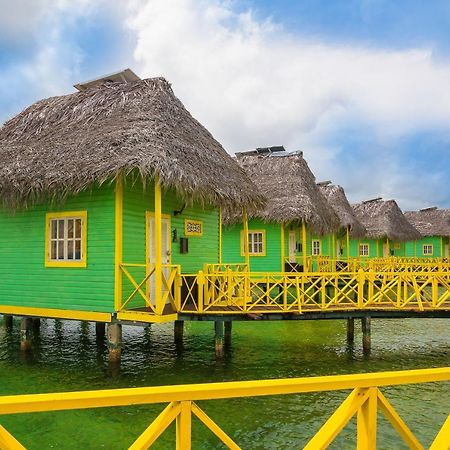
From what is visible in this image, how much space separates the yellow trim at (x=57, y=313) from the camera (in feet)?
32.8

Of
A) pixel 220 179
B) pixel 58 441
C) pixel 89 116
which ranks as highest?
pixel 89 116

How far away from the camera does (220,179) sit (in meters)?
11.3

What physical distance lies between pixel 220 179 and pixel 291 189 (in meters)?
9.39

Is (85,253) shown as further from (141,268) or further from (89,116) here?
(89,116)

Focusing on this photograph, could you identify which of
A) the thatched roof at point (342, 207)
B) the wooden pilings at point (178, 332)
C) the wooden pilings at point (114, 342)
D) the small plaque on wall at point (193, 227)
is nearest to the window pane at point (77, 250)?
the wooden pilings at point (114, 342)

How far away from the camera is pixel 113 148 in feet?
32.0

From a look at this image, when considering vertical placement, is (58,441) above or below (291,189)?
below

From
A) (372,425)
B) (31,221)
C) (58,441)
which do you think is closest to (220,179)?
(31,221)

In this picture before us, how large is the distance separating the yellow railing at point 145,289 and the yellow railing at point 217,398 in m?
6.60

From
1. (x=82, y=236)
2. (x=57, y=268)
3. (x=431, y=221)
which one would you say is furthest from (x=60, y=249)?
(x=431, y=221)

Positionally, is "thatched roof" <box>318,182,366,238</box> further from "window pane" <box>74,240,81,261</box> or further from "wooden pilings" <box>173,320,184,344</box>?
"window pane" <box>74,240,81,261</box>

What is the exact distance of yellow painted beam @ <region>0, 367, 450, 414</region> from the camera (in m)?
2.34

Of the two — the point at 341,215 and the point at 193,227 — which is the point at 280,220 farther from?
the point at 341,215

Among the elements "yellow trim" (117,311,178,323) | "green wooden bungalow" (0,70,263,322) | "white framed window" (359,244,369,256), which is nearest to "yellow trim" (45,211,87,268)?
"green wooden bungalow" (0,70,263,322)
